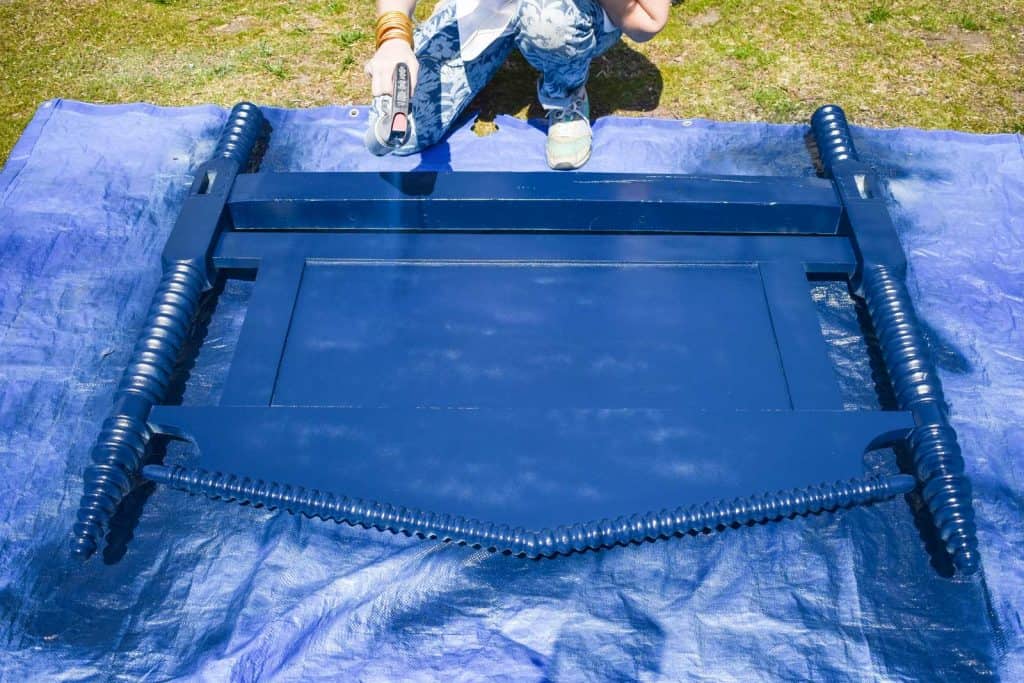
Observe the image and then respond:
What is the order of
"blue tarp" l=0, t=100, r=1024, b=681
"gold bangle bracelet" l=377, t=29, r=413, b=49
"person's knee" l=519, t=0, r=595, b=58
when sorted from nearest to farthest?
"blue tarp" l=0, t=100, r=1024, b=681, "gold bangle bracelet" l=377, t=29, r=413, b=49, "person's knee" l=519, t=0, r=595, b=58

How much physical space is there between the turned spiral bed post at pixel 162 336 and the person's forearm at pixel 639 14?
1.10m

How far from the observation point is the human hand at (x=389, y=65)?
7.44ft

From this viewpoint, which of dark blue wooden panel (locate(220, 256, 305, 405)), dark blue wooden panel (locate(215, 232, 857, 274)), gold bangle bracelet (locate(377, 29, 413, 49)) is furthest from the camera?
dark blue wooden panel (locate(215, 232, 857, 274))

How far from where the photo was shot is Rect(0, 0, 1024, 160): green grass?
3199 millimetres

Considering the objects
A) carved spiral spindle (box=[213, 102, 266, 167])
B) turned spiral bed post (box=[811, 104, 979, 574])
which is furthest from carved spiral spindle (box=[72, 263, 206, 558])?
turned spiral bed post (box=[811, 104, 979, 574])

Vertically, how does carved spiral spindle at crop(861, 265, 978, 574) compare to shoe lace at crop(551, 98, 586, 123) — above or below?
below

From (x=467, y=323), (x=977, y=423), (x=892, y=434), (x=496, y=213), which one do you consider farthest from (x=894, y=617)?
(x=496, y=213)

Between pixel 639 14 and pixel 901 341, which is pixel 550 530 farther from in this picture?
pixel 639 14

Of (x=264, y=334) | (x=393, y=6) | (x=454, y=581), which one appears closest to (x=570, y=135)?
(x=393, y=6)

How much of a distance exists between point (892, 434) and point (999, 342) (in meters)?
0.53

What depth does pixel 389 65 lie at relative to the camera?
2273 millimetres

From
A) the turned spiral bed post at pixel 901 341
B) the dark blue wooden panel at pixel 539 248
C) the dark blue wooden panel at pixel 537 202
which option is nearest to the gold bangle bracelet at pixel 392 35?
the dark blue wooden panel at pixel 537 202

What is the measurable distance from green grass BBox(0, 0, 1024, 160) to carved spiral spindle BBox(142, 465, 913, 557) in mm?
1506

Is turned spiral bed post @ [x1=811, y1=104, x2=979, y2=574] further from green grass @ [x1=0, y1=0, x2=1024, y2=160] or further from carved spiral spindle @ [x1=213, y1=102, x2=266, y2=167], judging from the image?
carved spiral spindle @ [x1=213, y1=102, x2=266, y2=167]
